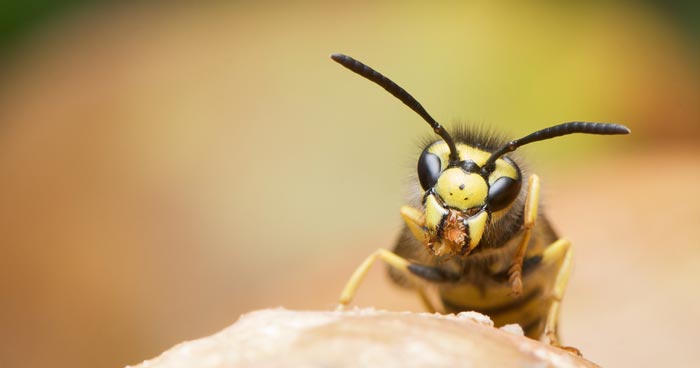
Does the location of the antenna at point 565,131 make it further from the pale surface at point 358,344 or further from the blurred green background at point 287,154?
the blurred green background at point 287,154

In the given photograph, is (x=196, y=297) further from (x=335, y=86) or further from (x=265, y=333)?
(x=265, y=333)

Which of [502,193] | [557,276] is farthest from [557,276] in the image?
[502,193]

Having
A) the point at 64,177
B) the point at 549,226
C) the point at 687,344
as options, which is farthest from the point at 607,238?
the point at 64,177

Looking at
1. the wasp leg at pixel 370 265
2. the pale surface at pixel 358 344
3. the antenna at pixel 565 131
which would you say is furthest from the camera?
the wasp leg at pixel 370 265

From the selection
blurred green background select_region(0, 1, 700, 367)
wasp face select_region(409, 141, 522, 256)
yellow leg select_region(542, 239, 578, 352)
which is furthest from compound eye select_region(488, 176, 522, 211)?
blurred green background select_region(0, 1, 700, 367)

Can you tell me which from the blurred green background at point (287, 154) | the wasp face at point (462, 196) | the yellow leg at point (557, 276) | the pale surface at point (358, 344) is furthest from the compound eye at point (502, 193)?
the blurred green background at point (287, 154)

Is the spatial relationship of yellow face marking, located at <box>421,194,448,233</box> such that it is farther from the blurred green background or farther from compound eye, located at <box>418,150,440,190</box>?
the blurred green background

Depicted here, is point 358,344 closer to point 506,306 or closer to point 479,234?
point 479,234
